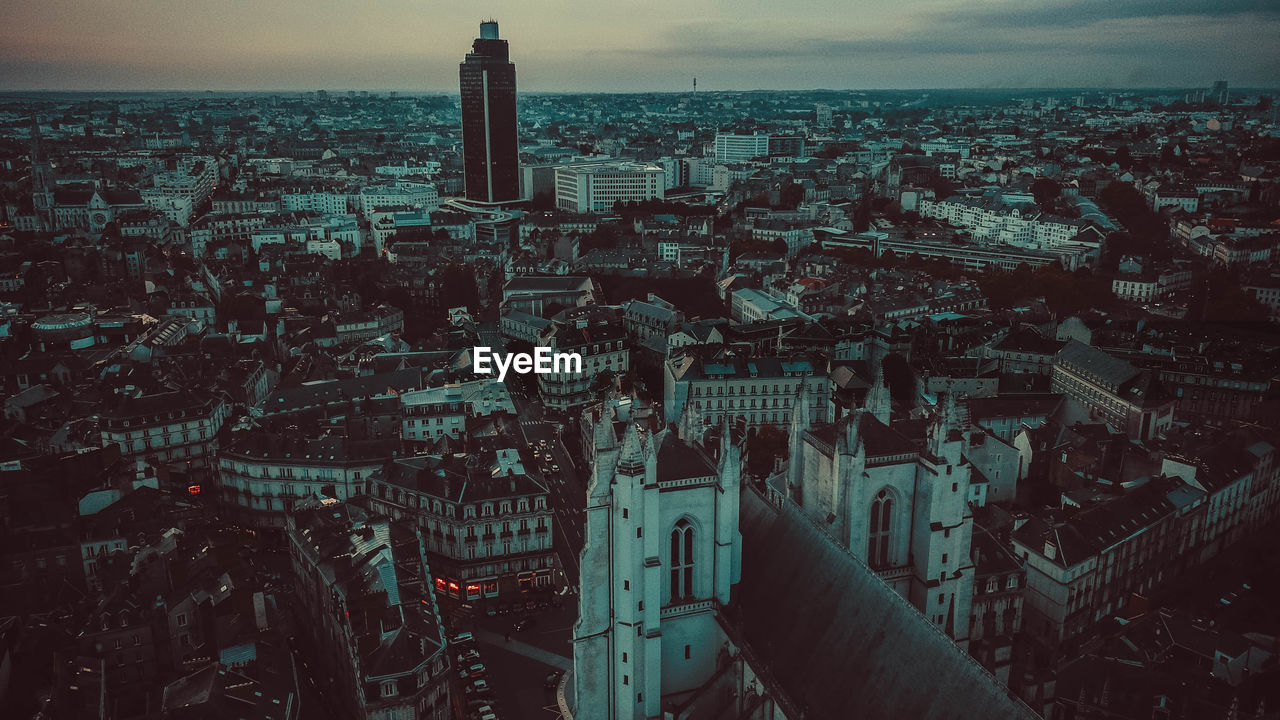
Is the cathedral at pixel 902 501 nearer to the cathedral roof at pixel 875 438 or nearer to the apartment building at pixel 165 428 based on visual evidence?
the cathedral roof at pixel 875 438

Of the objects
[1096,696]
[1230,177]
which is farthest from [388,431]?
[1230,177]

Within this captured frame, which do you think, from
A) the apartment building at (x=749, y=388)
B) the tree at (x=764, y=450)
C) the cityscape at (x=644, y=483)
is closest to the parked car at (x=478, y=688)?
the cityscape at (x=644, y=483)

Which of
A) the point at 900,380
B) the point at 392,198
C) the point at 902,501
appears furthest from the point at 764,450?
the point at 392,198

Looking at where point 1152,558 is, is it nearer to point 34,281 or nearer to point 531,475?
point 531,475

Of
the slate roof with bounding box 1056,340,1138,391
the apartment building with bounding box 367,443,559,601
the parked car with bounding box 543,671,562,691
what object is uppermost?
the slate roof with bounding box 1056,340,1138,391

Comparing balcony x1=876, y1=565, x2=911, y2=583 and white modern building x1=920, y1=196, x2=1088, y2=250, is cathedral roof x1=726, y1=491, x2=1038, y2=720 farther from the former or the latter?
white modern building x1=920, y1=196, x2=1088, y2=250

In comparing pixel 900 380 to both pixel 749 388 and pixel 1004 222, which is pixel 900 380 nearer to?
pixel 749 388

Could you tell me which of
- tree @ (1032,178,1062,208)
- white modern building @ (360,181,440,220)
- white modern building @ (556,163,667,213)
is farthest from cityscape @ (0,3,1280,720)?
white modern building @ (360,181,440,220)
